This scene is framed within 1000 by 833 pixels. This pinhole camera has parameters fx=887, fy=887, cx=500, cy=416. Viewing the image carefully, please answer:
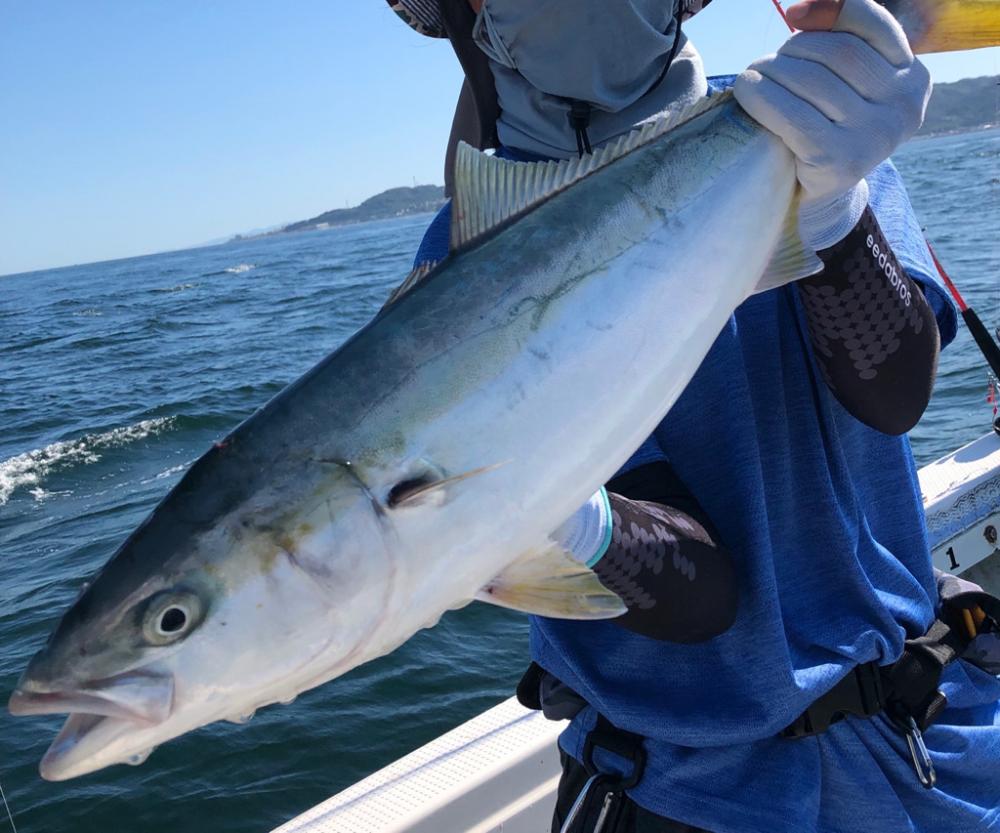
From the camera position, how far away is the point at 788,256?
5.93 ft

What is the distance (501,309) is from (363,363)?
0.86ft

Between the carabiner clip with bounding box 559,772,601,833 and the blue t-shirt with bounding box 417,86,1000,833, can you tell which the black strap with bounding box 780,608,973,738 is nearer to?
the blue t-shirt with bounding box 417,86,1000,833

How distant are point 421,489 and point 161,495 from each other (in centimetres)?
957

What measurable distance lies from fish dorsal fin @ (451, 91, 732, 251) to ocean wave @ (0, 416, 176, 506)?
11.4 meters

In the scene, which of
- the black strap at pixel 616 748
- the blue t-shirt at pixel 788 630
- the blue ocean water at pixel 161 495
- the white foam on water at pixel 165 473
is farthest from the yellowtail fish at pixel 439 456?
the white foam on water at pixel 165 473

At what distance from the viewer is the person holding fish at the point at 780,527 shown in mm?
1838

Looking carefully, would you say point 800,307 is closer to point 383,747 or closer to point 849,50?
point 849,50

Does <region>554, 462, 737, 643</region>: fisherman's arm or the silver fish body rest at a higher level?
the silver fish body

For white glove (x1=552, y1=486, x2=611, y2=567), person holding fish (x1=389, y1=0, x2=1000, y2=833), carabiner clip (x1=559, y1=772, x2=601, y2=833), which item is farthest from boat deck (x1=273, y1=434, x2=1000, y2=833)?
Result: white glove (x1=552, y1=486, x2=611, y2=567)

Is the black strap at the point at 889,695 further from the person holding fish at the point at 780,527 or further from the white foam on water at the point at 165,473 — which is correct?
the white foam on water at the point at 165,473

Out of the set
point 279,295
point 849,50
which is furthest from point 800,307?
point 279,295

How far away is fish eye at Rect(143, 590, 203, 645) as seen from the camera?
136cm

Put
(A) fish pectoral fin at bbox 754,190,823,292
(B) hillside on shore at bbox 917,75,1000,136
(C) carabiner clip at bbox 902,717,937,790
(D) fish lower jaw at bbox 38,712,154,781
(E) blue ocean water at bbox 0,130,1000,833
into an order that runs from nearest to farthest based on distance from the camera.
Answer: (D) fish lower jaw at bbox 38,712,154,781, (A) fish pectoral fin at bbox 754,190,823,292, (C) carabiner clip at bbox 902,717,937,790, (E) blue ocean water at bbox 0,130,1000,833, (B) hillside on shore at bbox 917,75,1000,136

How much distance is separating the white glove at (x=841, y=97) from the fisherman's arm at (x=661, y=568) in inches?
28.8
